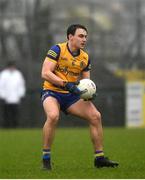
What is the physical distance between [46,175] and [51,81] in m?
1.38

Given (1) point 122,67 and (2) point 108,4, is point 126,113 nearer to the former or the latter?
(1) point 122,67

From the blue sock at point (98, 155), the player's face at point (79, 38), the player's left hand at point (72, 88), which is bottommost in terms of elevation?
the blue sock at point (98, 155)

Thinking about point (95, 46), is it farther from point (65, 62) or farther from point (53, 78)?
point (53, 78)

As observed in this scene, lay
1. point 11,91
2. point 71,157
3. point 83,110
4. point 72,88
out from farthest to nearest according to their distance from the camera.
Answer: point 11,91 → point 71,157 → point 83,110 → point 72,88

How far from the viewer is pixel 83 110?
1172 centimetres

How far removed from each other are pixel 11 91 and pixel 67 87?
1519 centimetres

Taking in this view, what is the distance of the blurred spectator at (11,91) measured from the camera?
26.4 metres

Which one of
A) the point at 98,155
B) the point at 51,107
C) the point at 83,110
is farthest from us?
the point at 98,155

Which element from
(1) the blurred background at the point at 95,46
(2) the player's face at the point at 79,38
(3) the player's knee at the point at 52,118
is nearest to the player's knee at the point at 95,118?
(3) the player's knee at the point at 52,118

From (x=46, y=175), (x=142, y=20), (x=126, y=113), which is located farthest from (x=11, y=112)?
(x=46, y=175)

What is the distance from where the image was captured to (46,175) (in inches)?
423

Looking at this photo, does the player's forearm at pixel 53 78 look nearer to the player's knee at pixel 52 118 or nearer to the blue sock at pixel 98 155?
the player's knee at pixel 52 118

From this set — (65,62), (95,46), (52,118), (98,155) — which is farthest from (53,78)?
(95,46)

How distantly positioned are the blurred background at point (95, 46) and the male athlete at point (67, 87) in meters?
16.4
